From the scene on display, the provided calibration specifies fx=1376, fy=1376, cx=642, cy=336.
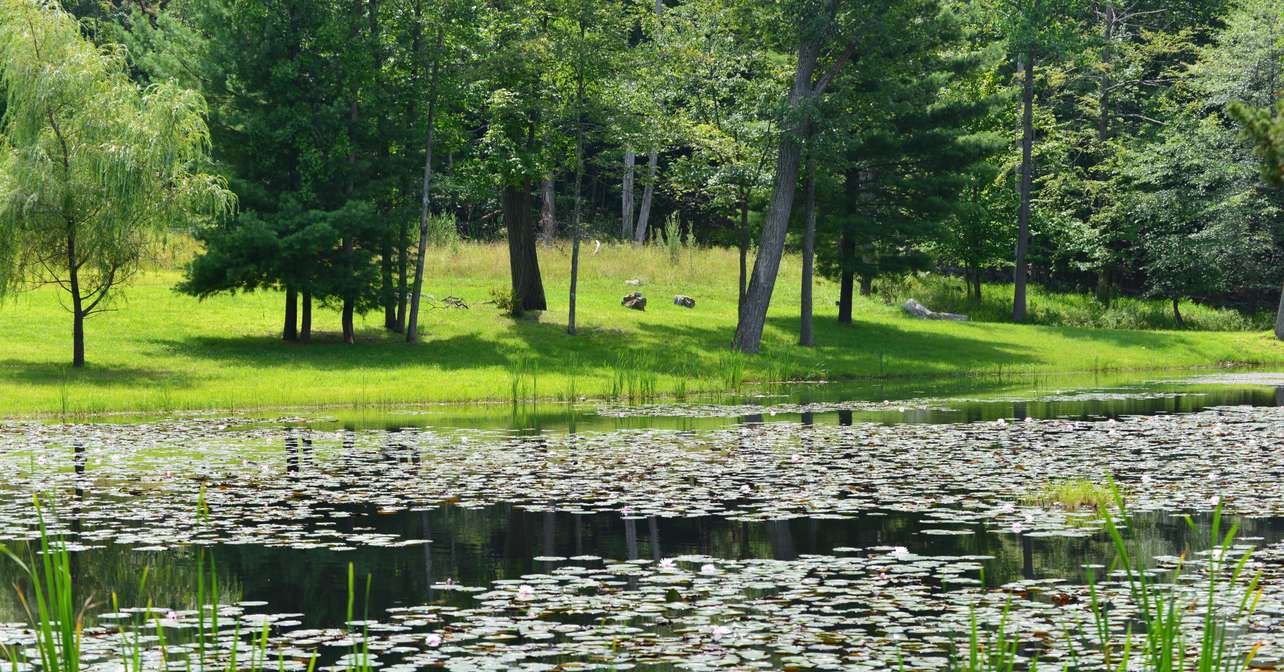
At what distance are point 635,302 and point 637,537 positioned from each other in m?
29.2

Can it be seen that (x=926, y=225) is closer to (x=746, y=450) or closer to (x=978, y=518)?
(x=746, y=450)

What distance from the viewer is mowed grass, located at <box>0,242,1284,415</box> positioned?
27.8 metres

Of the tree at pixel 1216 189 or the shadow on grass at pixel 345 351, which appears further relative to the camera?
the tree at pixel 1216 189

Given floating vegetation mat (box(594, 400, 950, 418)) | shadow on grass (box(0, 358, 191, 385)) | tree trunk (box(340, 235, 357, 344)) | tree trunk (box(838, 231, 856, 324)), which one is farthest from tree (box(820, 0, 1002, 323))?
shadow on grass (box(0, 358, 191, 385))

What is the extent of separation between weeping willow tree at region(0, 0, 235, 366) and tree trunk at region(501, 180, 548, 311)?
10.7m

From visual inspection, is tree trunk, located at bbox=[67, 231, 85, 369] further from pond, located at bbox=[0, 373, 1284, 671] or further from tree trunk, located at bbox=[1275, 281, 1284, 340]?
tree trunk, located at bbox=[1275, 281, 1284, 340]

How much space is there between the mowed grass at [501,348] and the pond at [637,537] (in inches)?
188

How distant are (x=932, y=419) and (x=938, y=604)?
14170 mm

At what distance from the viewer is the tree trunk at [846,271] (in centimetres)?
4028

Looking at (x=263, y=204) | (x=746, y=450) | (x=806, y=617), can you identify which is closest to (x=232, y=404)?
(x=263, y=204)

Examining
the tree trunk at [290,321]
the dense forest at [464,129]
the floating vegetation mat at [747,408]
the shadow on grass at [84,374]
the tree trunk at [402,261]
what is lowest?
the floating vegetation mat at [747,408]

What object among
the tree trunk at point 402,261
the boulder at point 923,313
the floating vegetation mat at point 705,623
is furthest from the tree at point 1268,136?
the boulder at point 923,313

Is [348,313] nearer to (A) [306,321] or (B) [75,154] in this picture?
(A) [306,321]

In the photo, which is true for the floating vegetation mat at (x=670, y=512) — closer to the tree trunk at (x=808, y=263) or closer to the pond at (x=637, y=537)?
the pond at (x=637, y=537)
